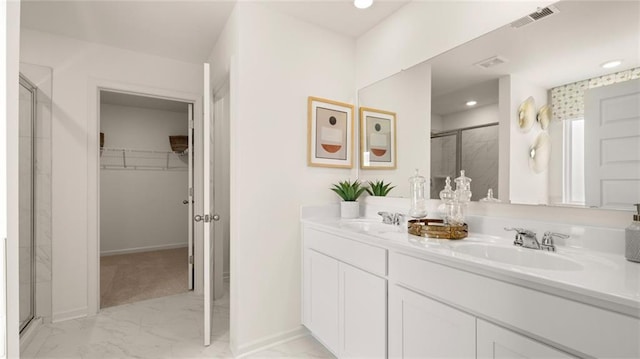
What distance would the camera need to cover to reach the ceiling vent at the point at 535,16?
4.10 feet

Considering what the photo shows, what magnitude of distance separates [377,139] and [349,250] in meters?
0.96

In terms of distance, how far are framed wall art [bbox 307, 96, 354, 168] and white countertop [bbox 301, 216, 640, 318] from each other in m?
0.87

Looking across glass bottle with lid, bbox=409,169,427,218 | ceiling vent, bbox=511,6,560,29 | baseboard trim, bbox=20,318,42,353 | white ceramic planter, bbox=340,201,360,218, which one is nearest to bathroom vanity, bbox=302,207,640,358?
glass bottle with lid, bbox=409,169,427,218

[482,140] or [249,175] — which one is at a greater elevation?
[482,140]

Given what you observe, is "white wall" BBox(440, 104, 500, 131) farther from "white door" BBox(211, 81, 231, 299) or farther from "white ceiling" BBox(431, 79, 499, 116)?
"white door" BBox(211, 81, 231, 299)

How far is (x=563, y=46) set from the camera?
124 centimetres

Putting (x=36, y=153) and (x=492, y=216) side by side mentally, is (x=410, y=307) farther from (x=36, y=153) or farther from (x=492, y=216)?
(x=36, y=153)

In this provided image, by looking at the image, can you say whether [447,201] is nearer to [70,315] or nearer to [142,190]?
[70,315]

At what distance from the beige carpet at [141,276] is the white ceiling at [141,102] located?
221 cm

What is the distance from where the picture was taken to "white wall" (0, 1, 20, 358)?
2.64 feet

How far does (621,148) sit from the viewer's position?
1086 mm

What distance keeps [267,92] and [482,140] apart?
135cm

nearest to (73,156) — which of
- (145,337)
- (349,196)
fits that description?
(145,337)

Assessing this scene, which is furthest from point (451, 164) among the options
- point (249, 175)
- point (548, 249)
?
point (249, 175)
